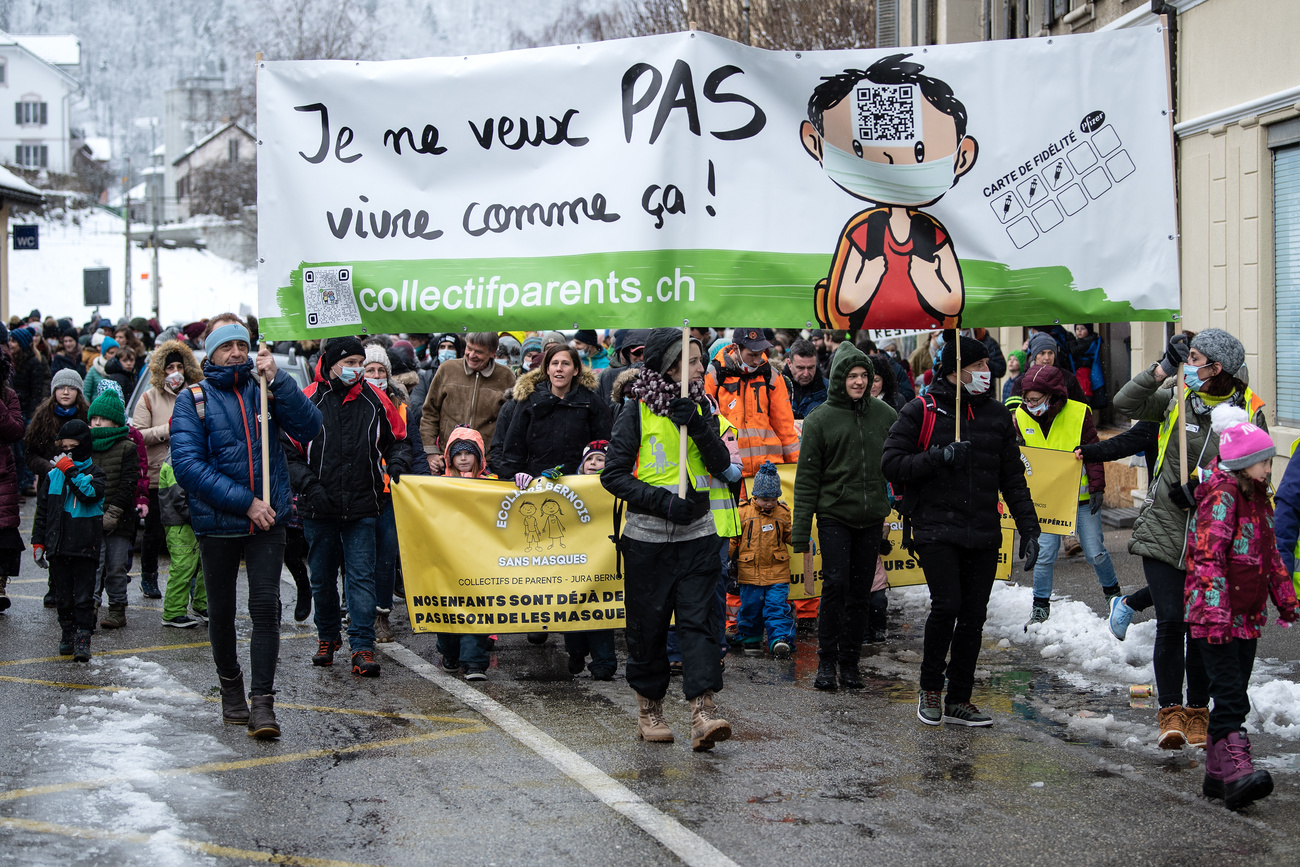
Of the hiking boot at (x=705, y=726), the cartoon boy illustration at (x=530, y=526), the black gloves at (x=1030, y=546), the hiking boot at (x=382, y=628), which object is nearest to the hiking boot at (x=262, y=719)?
the cartoon boy illustration at (x=530, y=526)

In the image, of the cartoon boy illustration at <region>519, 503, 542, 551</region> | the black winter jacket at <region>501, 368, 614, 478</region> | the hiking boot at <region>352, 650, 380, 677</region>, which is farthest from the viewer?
the black winter jacket at <region>501, 368, 614, 478</region>

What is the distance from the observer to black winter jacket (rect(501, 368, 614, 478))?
27.2 feet

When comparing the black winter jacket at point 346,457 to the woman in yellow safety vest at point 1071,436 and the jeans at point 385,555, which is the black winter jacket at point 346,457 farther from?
the woman in yellow safety vest at point 1071,436

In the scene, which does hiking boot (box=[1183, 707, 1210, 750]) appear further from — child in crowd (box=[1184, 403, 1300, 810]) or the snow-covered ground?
the snow-covered ground

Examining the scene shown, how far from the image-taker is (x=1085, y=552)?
1005 cm

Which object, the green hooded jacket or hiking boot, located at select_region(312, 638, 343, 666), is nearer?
the green hooded jacket

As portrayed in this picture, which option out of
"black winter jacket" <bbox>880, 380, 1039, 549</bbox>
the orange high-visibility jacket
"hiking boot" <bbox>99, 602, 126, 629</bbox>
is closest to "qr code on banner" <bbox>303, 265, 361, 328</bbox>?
"black winter jacket" <bbox>880, 380, 1039, 549</bbox>

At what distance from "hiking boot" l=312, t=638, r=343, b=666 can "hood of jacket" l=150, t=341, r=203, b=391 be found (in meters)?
3.06

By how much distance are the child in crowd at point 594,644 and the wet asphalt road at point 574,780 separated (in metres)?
0.16

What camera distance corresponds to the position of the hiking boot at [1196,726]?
6.36 metres

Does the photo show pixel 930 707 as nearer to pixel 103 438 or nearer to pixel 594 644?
pixel 594 644

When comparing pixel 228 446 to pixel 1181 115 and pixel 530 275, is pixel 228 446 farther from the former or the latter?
pixel 1181 115

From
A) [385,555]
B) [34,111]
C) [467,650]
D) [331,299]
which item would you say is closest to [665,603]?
[467,650]

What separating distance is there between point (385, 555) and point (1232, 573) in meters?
5.31
